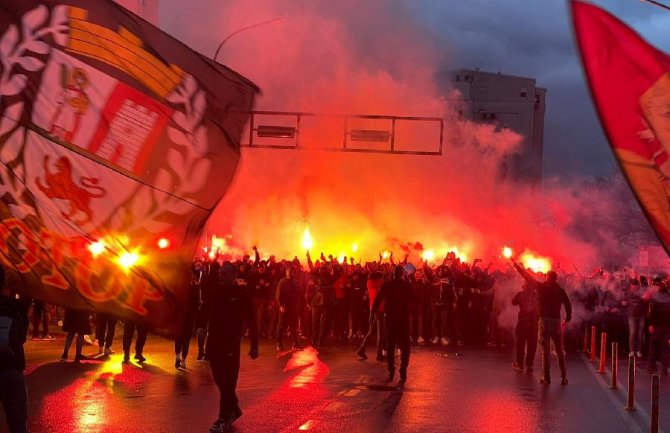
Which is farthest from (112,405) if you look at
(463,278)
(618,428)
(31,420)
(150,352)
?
(463,278)

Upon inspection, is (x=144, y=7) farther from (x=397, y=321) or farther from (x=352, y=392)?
(x=352, y=392)

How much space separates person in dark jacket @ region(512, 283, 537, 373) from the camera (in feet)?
58.6

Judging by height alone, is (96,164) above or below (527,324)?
above

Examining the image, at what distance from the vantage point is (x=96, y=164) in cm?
652

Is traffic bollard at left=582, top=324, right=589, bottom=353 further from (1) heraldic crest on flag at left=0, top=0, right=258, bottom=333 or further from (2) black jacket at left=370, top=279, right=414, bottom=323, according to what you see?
(1) heraldic crest on flag at left=0, top=0, right=258, bottom=333

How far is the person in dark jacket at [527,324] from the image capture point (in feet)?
58.6

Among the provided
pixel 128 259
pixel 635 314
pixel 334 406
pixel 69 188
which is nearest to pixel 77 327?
pixel 334 406

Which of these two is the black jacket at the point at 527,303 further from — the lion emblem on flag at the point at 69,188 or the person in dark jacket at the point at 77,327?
the lion emblem on flag at the point at 69,188

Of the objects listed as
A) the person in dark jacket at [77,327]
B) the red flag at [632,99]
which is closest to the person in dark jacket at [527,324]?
the person in dark jacket at [77,327]

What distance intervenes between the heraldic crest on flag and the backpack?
1.65 m

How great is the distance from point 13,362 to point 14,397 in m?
0.29

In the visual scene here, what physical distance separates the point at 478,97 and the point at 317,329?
65.1 m

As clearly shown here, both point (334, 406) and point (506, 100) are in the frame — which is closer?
point (334, 406)

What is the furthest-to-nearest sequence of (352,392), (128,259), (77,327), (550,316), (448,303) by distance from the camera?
(448,303) < (77,327) < (550,316) < (352,392) < (128,259)
